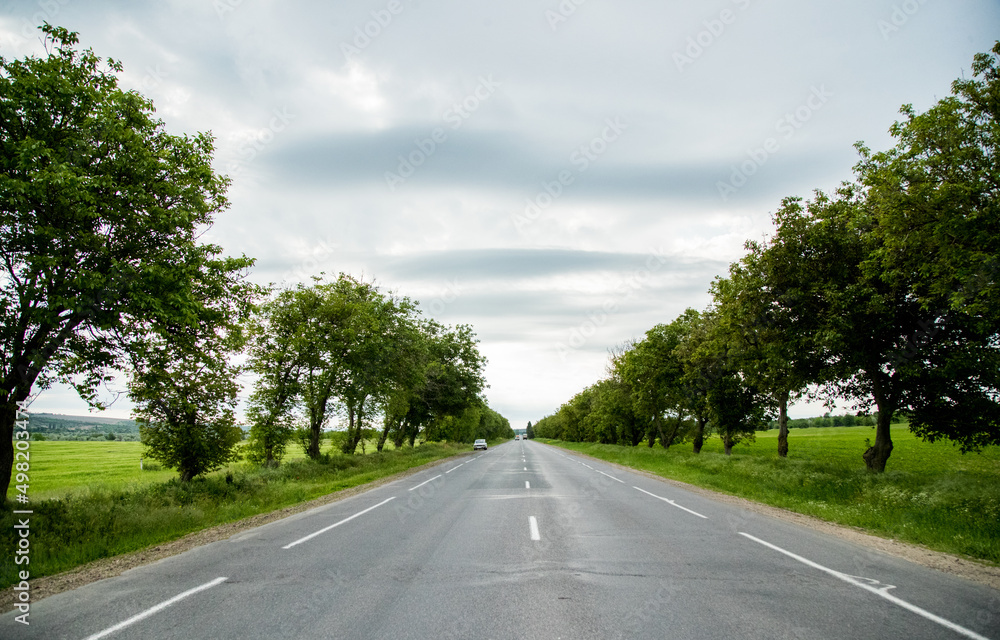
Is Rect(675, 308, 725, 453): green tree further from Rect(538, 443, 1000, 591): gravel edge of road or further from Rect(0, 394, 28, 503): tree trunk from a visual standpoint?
Rect(0, 394, 28, 503): tree trunk

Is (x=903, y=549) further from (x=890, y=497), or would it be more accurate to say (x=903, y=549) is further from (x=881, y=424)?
(x=881, y=424)

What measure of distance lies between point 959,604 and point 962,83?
38.6ft

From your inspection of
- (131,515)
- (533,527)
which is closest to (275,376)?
(131,515)

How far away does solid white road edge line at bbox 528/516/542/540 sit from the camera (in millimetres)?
8734

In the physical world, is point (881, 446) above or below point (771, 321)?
below

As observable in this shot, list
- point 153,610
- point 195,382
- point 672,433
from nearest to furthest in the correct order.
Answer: point 153,610
point 195,382
point 672,433

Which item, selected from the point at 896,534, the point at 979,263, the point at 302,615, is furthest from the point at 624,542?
the point at 979,263

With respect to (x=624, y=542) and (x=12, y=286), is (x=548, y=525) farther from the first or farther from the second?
(x=12, y=286)

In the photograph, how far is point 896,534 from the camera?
987cm

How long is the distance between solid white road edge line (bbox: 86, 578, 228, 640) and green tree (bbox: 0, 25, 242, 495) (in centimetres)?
547

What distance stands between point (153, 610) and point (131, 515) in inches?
258

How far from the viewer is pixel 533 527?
9711 mm

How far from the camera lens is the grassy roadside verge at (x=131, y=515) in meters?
7.97

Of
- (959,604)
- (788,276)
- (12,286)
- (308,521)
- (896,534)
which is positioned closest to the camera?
(959,604)
